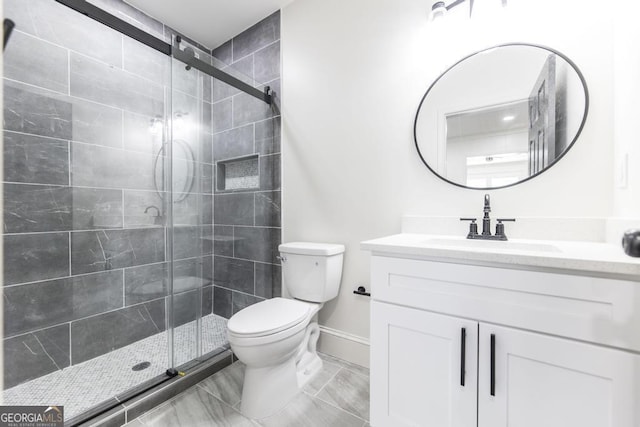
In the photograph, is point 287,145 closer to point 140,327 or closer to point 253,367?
point 253,367

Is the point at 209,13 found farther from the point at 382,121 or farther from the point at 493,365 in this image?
the point at 493,365

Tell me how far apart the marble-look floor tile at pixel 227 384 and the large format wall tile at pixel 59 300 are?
34.6 inches

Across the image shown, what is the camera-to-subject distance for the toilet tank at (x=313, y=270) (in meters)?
1.62

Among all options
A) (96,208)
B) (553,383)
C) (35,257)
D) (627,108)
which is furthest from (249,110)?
(553,383)

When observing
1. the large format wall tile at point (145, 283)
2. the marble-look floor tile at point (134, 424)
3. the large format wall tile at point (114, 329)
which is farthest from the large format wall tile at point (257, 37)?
the marble-look floor tile at point (134, 424)

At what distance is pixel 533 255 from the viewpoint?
793 mm

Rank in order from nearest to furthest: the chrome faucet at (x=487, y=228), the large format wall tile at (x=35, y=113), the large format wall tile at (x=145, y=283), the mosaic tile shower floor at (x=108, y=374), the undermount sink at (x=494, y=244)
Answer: the undermount sink at (x=494, y=244)
the chrome faucet at (x=487, y=228)
the mosaic tile shower floor at (x=108, y=374)
the large format wall tile at (x=35, y=113)
the large format wall tile at (x=145, y=283)

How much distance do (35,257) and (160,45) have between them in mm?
1399

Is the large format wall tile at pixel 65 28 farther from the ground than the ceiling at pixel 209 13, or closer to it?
closer to it

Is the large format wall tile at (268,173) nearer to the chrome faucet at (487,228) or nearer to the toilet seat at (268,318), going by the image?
the toilet seat at (268,318)

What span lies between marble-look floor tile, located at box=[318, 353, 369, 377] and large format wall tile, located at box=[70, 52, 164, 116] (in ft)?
6.77

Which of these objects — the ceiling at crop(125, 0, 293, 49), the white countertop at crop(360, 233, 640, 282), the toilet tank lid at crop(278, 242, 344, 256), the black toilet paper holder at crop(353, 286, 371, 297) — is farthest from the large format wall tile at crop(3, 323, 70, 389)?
the ceiling at crop(125, 0, 293, 49)

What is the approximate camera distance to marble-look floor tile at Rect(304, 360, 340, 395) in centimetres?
148

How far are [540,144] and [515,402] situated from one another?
1063 millimetres
